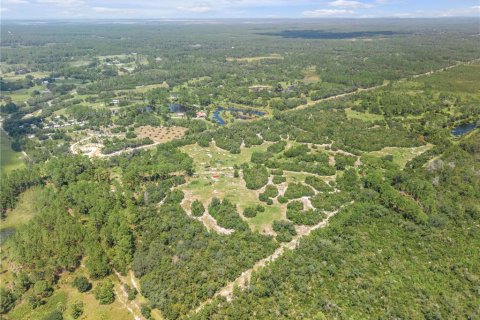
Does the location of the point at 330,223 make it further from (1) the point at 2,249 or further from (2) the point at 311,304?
(1) the point at 2,249

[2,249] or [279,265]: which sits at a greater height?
[279,265]

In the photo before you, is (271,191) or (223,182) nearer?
(271,191)

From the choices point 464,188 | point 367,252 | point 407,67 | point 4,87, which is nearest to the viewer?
point 367,252

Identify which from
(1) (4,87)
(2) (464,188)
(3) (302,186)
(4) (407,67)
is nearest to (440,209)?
(2) (464,188)

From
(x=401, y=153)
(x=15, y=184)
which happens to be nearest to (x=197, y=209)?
(x=15, y=184)

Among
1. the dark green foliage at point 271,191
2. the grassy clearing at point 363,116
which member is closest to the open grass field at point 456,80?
the grassy clearing at point 363,116

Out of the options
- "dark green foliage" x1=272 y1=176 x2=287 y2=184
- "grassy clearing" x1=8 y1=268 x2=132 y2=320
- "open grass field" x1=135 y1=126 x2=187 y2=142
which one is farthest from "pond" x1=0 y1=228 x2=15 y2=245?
"dark green foliage" x1=272 y1=176 x2=287 y2=184

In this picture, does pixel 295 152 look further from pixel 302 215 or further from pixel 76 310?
pixel 76 310

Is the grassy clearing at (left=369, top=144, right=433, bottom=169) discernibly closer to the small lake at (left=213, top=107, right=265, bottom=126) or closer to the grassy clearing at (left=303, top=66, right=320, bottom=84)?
the small lake at (left=213, top=107, right=265, bottom=126)
